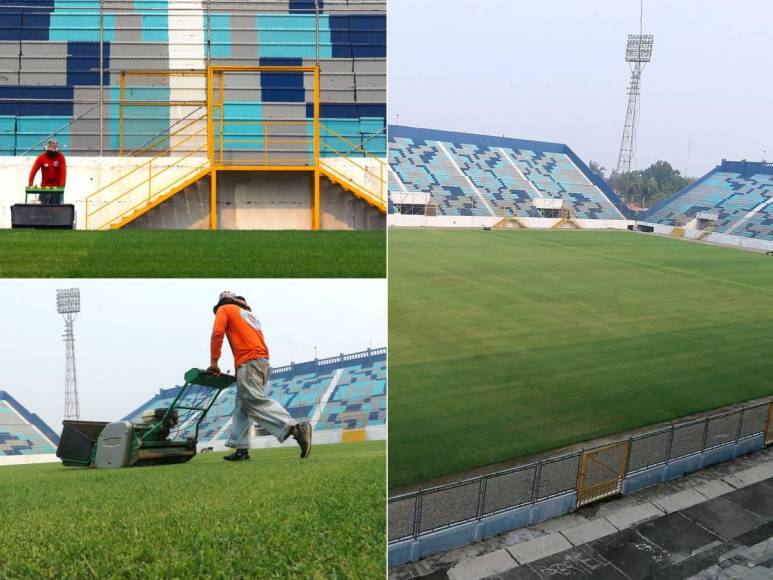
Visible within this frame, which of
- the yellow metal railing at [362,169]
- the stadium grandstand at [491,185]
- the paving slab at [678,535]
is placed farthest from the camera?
the stadium grandstand at [491,185]

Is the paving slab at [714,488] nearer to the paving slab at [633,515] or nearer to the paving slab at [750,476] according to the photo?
the paving slab at [750,476]

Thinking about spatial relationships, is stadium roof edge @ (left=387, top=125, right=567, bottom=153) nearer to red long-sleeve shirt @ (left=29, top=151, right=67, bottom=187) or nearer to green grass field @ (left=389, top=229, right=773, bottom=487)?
green grass field @ (left=389, top=229, right=773, bottom=487)

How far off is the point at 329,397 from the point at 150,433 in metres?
0.72

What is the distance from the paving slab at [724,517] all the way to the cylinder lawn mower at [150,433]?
581 cm

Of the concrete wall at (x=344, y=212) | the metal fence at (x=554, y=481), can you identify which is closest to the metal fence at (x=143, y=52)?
the concrete wall at (x=344, y=212)

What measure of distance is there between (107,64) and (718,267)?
102ft

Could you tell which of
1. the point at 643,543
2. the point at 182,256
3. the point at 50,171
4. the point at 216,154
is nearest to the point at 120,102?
the point at 216,154

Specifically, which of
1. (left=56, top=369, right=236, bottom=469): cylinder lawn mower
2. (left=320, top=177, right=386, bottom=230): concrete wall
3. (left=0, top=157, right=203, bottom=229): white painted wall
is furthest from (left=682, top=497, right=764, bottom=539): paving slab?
(left=0, top=157, right=203, bottom=229): white painted wall

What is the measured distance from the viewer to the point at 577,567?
6.14 metres

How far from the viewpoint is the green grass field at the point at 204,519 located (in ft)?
7.75

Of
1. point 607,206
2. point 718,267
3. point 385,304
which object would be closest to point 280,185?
point 385,304

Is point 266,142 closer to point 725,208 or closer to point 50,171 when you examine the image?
point 50,171

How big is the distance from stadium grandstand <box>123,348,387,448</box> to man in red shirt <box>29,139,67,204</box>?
3.61ft

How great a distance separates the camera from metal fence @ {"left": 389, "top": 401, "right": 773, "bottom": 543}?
634 centimetres
